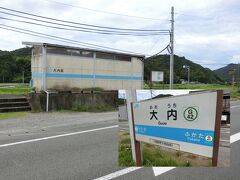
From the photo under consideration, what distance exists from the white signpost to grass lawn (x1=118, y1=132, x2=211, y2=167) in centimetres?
5

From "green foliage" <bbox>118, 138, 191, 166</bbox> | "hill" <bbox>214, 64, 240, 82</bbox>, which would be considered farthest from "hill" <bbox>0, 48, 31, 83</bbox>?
"green foliage" <bbox>118, 138, 191, 166</bbox>

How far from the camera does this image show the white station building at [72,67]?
19.5 meters

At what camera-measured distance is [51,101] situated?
18625mm

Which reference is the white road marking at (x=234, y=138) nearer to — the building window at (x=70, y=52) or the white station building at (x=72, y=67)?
the white station building at (x=72, y=67)

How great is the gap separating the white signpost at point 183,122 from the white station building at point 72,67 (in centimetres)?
1693

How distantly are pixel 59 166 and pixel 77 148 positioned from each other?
1.96m

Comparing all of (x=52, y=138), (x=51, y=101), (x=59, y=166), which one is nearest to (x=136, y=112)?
(x=59, y=166)

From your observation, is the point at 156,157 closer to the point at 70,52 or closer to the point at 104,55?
the point at 70,52

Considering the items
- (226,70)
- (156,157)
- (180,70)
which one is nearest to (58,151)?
(180,70)

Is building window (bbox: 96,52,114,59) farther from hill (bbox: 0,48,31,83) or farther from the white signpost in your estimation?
hill (bbox: 0,48,31,83)

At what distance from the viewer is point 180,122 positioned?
1.49m

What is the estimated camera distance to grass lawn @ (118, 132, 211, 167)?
1551 millimetres

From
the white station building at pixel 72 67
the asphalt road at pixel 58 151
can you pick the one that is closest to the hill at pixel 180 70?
the asphalt road at pixel 58 151

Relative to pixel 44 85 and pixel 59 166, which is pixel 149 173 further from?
pixel 44 85
